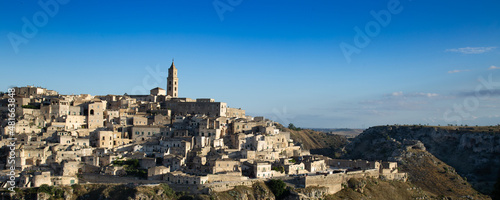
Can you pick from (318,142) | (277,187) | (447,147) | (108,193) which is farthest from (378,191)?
(318,142)

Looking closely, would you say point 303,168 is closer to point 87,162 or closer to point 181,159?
A: point 181,159

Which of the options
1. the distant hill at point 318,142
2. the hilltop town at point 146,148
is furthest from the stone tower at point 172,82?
the distant hill at point 318,142

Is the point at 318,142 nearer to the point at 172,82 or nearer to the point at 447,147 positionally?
the point at 447,147

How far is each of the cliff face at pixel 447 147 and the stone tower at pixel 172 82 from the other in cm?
3713

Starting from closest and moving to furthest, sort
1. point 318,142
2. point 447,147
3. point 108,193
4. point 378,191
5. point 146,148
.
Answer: point 108,193
point 146,148
point 378,191
point 447,147
point 318,142

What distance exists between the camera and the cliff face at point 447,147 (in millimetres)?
74188

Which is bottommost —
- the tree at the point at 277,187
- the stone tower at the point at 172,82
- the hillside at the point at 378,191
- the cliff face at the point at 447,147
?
the hillside at the point at 378,191

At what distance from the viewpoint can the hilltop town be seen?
42.4m

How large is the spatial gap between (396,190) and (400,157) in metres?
17.9

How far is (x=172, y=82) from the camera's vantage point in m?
73.9

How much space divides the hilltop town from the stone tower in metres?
7.65

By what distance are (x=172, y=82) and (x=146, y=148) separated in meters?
25.1

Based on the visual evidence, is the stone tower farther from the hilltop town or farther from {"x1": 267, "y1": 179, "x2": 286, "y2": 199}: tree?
{"x1": 267, "y1": 179, "x2": 286, "y2": 199}: tree

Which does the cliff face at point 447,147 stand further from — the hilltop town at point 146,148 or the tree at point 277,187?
the tree at point 277,187
